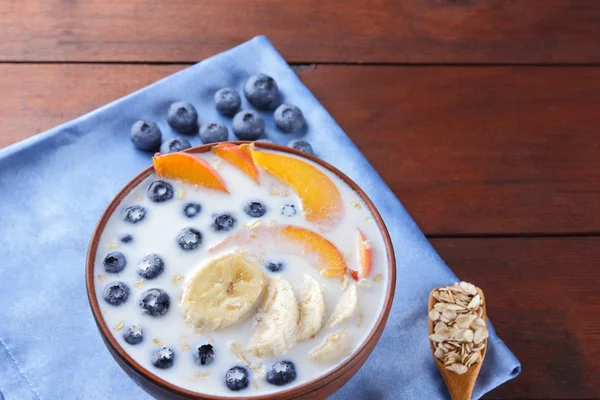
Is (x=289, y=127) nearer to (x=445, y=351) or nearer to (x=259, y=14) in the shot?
(x=259, y=14)

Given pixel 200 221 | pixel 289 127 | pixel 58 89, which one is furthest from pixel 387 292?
pixel 58 89

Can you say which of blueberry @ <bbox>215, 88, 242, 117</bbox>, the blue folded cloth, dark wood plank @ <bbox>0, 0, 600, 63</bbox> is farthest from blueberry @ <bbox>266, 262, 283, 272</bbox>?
dark wood plank @ <bbox>0, 0, 600, 63</bbox>

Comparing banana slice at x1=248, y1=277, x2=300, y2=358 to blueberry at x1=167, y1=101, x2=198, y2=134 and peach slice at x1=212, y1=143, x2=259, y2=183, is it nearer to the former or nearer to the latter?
peach slice at x1=212, y1=143, x2=259, y2=183

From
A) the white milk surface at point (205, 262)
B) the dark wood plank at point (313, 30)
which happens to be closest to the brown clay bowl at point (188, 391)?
the white milk surface at point (205, 262)

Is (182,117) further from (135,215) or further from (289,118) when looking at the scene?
(135,215)

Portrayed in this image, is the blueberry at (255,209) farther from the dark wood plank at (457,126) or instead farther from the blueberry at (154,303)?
the dark wood plank at (457,126)

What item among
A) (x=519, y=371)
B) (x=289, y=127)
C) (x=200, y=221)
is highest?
(x=200, y=221)
